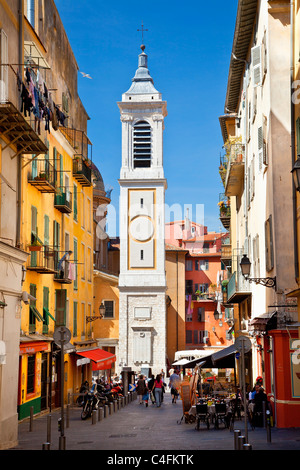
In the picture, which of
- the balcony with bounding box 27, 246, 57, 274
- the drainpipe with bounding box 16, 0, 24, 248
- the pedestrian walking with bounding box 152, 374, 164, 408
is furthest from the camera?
the pedestrian walking with bounding box 152, 374, 164, 408

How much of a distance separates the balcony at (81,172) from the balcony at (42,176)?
705cm

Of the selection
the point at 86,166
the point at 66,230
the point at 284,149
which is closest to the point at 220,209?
the point at 86,166

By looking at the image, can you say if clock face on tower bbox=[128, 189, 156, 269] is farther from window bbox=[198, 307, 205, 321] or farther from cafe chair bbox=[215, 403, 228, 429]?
cafe chair bbox=[215, 403, 228, 429]

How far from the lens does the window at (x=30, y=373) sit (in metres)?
26.9

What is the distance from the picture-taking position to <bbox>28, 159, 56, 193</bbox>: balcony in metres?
28.0

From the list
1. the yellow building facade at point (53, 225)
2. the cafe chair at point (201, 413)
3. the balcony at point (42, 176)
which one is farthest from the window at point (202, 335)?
the cafe chair at point (201, 413)

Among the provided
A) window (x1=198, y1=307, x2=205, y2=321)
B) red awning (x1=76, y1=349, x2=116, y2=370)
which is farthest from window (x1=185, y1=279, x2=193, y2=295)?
red awning (x1=76, y1=349, x2=116, y2=370)

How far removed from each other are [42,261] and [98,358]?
1008cm

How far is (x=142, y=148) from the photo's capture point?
222 ft

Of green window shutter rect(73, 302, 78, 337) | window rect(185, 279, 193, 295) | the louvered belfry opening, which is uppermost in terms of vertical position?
the louvered belfry opening

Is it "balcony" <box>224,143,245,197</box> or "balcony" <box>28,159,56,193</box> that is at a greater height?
"balcony" <box>224,143,245,197</box>

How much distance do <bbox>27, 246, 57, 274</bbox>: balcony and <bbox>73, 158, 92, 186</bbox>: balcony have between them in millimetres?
8348

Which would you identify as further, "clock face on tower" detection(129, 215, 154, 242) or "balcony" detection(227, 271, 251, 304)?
"clock face on tower" detection(129, 215, 154, 242)
